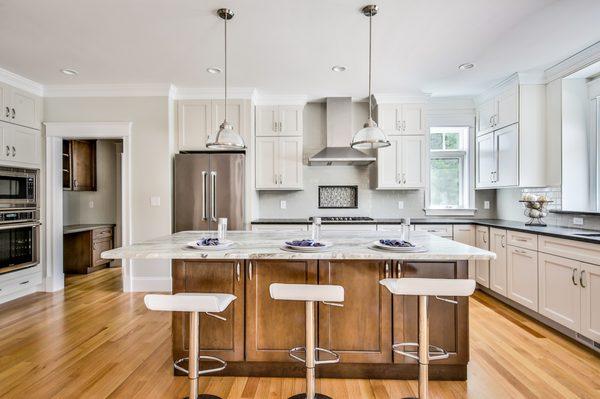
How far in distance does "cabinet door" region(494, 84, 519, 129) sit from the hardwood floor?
7.35 feet

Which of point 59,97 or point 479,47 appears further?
point 59,97

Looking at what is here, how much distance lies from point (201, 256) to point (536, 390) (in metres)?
2.28

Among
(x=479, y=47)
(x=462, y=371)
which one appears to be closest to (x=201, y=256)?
(x=462, y=371)

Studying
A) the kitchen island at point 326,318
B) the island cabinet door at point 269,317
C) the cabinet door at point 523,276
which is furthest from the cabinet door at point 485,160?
the island cabinet door at point 269,317

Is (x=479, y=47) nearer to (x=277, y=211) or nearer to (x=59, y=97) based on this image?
(x=277, y=211)

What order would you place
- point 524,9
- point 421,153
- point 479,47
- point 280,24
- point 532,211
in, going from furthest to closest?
point 421,153
point 532,211
point 479,47
point 280,24
point 524,9

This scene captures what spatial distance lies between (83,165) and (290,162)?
366 cm

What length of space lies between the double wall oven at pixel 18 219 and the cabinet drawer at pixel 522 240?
553cm

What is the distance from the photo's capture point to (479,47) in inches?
125

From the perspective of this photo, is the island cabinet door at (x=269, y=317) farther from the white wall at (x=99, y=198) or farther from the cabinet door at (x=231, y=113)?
the white wall at (x=99, y=198)

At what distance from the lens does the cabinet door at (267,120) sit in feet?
15.2

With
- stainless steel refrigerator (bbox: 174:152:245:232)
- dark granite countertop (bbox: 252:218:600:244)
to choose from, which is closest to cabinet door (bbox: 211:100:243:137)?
stainless steel refrigerator (bbox: 174:152:245:232)

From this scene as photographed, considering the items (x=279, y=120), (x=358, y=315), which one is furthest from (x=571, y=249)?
(x=279, y=120)

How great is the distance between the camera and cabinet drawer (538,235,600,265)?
2.48 m
